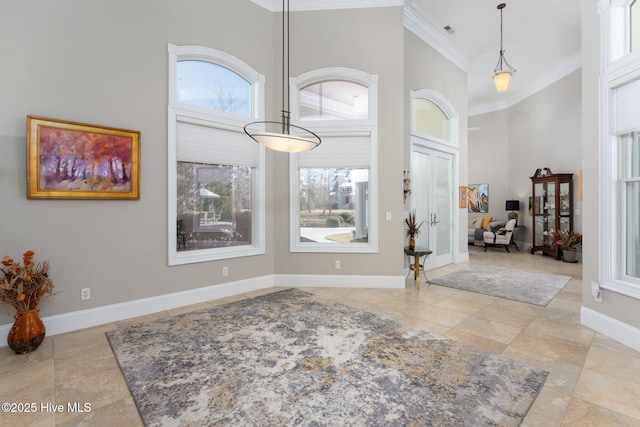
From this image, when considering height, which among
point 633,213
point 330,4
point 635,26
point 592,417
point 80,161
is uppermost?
point 330,4

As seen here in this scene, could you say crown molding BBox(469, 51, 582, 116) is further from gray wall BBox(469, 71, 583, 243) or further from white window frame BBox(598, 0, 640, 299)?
white window frame BBox(598, 0, 640, 299)

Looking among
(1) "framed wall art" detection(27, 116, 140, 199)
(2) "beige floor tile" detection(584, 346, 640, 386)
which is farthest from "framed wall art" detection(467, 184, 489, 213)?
(1) "framed wall art" detection(27, 116, 140, 199)

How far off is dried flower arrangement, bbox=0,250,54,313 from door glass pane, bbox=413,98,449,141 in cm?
581

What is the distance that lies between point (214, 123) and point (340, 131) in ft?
6.26

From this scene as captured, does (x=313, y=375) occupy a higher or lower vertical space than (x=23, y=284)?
lower

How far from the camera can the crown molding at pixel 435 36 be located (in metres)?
5.31

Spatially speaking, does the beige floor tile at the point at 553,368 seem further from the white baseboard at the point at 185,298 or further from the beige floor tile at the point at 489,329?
the white baseboard at the point at 185,298

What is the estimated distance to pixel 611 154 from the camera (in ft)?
9.52

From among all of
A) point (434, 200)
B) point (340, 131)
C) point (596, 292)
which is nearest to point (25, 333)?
point (340, 131)

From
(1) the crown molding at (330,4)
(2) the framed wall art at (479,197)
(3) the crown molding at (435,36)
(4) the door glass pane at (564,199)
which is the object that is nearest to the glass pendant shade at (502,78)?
(3) the crown molding at (435,36)

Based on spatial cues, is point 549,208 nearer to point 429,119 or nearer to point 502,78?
point 502,78

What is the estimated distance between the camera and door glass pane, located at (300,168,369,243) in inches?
195

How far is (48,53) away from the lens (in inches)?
118

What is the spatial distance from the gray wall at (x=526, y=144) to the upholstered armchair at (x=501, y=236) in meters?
0.76
